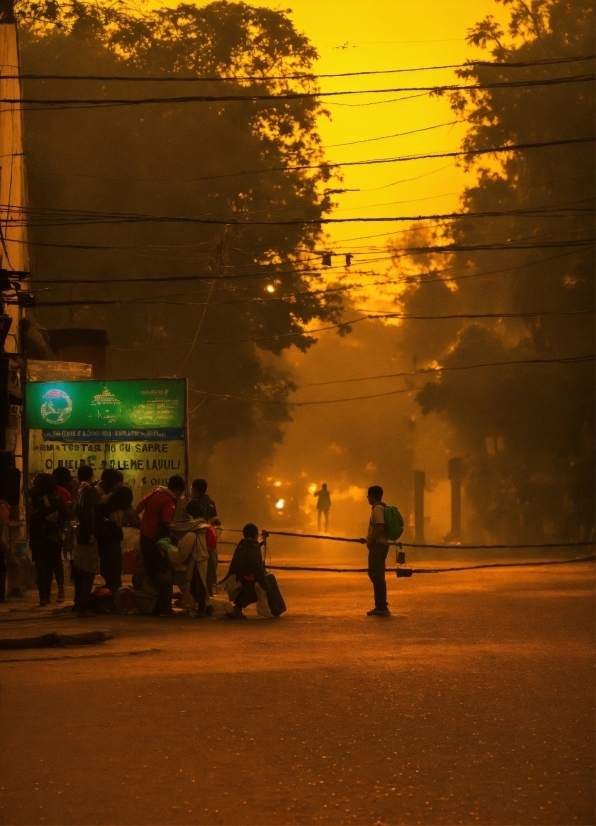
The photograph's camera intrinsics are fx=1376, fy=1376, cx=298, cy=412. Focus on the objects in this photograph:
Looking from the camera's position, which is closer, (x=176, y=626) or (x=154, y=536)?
(x=176, y=626)

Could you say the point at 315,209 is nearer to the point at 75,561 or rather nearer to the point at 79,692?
the point at 75,561

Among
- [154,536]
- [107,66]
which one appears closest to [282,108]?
[107,66]

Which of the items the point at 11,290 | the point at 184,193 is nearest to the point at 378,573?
the point at 11,290

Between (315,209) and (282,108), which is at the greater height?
(282,108)

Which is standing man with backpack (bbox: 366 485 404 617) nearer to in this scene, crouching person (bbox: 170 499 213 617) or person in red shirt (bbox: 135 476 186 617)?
crouching person (bbox: 170 499 213 617)

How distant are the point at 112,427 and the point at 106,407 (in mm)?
365

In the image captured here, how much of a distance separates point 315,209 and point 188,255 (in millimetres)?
4736

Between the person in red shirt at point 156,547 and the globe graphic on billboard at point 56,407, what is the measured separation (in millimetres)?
5951

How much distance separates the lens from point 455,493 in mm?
60750

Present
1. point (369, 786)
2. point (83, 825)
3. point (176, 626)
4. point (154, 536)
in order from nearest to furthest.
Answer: point (83, 825) < point (369, 786) < point (176, 626) < point (154, 536)

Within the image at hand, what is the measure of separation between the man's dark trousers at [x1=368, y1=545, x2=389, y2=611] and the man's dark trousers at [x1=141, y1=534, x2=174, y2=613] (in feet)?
8.70

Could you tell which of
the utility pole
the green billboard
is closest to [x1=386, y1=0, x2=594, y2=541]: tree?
the utility pole

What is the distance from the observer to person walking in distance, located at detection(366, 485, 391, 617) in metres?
17.7

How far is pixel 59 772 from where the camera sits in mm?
7422
